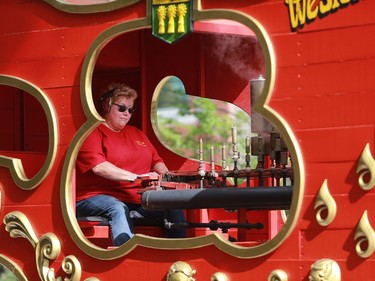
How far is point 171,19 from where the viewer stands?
284 inches

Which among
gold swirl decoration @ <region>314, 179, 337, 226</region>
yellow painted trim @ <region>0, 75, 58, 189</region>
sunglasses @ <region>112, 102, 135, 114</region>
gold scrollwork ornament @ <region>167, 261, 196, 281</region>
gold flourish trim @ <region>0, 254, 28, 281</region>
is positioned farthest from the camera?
sunglasses @ <region>112, 102, 135, 114</region>

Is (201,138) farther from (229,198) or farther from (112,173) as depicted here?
(229,198)

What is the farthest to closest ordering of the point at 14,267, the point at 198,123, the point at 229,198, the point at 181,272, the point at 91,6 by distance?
the point at 198,123 → the point at 14,267 → the point at 91,6 → the point at 229,198 → the point at 181,272

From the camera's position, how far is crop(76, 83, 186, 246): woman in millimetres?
7919

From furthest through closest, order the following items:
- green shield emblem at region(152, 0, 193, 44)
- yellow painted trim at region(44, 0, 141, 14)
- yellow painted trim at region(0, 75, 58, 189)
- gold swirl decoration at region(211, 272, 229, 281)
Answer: yellow painted trim at region(0, 75, 58, 189), yellow painted trim at region(44, 0, 141, 14), green shield emblem at region(152, 0, 193, 44), gold swirl decoration at region(211, 272, 229, 281)

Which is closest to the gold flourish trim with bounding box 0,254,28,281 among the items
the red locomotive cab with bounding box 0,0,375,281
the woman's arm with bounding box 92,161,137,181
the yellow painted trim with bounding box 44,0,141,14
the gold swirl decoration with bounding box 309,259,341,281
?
the red locomotive cab with bounding box 0,0,375,281

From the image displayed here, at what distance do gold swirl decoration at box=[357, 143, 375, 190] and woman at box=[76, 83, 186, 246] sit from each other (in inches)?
66.9

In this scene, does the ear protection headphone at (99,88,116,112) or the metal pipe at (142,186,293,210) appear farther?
the ear protection headphone at (99,88,116,112)

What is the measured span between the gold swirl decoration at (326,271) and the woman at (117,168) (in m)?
1.53

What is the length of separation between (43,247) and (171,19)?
1624mm

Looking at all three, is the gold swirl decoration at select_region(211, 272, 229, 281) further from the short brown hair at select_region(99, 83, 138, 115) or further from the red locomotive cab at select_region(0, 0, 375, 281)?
the short brown hair at select_region(99, 83, 138, 115)

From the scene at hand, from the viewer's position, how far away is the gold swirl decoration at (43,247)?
7527 mm

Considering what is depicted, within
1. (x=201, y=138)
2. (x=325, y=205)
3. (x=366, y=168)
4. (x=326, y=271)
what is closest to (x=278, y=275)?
(x=326, y=271)

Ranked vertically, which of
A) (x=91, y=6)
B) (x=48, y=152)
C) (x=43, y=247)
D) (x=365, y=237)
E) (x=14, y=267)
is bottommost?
(x=14, y=267)
